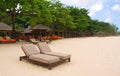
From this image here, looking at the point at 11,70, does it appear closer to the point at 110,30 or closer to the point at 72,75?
the point at 72,75

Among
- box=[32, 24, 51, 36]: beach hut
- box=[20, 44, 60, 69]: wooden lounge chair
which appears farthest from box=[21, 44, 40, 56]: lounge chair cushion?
box=[32, 24, 51, 36]: beach hut

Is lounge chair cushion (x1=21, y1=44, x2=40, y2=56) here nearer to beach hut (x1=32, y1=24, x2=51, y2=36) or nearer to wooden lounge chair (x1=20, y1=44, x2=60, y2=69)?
wooden lounge chair (x1=20, y1=44, x2=60, y2=69)

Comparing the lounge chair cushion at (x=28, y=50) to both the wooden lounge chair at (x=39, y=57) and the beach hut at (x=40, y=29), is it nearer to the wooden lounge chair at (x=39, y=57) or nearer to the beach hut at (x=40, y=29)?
the wooden lounge chair at (x=39, y=57)

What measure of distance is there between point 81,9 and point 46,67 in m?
→ 33.5

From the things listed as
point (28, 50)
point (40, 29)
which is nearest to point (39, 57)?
point (28, 50)

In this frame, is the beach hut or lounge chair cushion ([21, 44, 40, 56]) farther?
the beach hut

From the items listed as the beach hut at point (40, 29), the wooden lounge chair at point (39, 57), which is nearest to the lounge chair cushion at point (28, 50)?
the wooden lounge chair at point (39, 57)

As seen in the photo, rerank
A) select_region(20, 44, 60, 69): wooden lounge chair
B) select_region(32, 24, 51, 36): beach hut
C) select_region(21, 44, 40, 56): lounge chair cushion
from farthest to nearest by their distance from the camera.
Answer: select_region(32, 24, 51, 36): beach hut → select_region(21, 44, 40, 56): lounge chair cushion → select_region(20, 44, 60, 69): wooden lounge chair

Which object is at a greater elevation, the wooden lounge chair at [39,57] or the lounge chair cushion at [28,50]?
the lounge chair cushion at [28,50]

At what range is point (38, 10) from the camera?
17.4 metres

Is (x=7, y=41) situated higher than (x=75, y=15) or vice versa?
(x=75, y=15)

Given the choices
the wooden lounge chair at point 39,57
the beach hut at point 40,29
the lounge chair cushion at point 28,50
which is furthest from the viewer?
the beach hut at point 40,29

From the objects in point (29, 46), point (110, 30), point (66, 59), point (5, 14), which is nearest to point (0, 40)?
point (5, 14)

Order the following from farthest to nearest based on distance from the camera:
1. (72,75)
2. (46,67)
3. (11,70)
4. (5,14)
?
(5,14) → (46,67) → (11,70) → (72,75)
